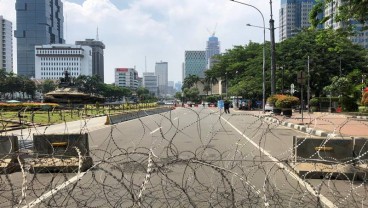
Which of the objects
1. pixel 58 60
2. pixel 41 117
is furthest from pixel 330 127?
pixel 58 60

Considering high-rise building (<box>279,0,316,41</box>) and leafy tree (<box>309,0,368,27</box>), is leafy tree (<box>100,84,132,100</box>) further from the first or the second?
leafy tree (<box>309,0,368,27</box>)

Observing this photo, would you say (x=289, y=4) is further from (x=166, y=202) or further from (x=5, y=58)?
(x=5, y=58)

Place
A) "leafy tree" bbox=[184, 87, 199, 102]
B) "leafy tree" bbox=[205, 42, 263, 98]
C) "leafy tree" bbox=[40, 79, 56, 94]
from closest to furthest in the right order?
"leafy tree" bbox=[205, 42, 263, 98] → "leafy tree" bbox=[40, 79, 56, 94] → "leafy tree" bbox=[184, 87, 199, 102]

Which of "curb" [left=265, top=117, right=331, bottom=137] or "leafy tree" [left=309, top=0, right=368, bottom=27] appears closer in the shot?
"leafy tree" [left=309, top=0, right=368, bottom=27]

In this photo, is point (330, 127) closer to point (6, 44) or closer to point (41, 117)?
point (41, 117)

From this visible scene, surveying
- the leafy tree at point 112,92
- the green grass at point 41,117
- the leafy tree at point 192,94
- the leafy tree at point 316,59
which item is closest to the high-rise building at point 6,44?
Answer: the leafy tree at point 112,92

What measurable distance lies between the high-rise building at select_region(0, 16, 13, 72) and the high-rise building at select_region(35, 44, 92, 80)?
45.0 feet

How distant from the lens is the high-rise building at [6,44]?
178 m

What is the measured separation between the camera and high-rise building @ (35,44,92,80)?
177625 mm

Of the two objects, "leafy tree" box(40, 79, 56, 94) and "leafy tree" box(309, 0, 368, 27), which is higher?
"leafy tree" box(40, 79, 56, 94)

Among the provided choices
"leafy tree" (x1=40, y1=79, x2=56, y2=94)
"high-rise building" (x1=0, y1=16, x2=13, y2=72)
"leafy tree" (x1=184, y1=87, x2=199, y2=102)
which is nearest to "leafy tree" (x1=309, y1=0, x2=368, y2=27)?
"leafy tree" (x1=40, y1=79, x2=56, y2=94)

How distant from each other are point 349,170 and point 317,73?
51103mm

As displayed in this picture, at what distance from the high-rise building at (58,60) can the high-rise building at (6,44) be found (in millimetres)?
13722

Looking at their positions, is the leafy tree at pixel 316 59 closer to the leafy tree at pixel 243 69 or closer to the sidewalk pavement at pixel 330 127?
the leafy tree at pixel 243 69
